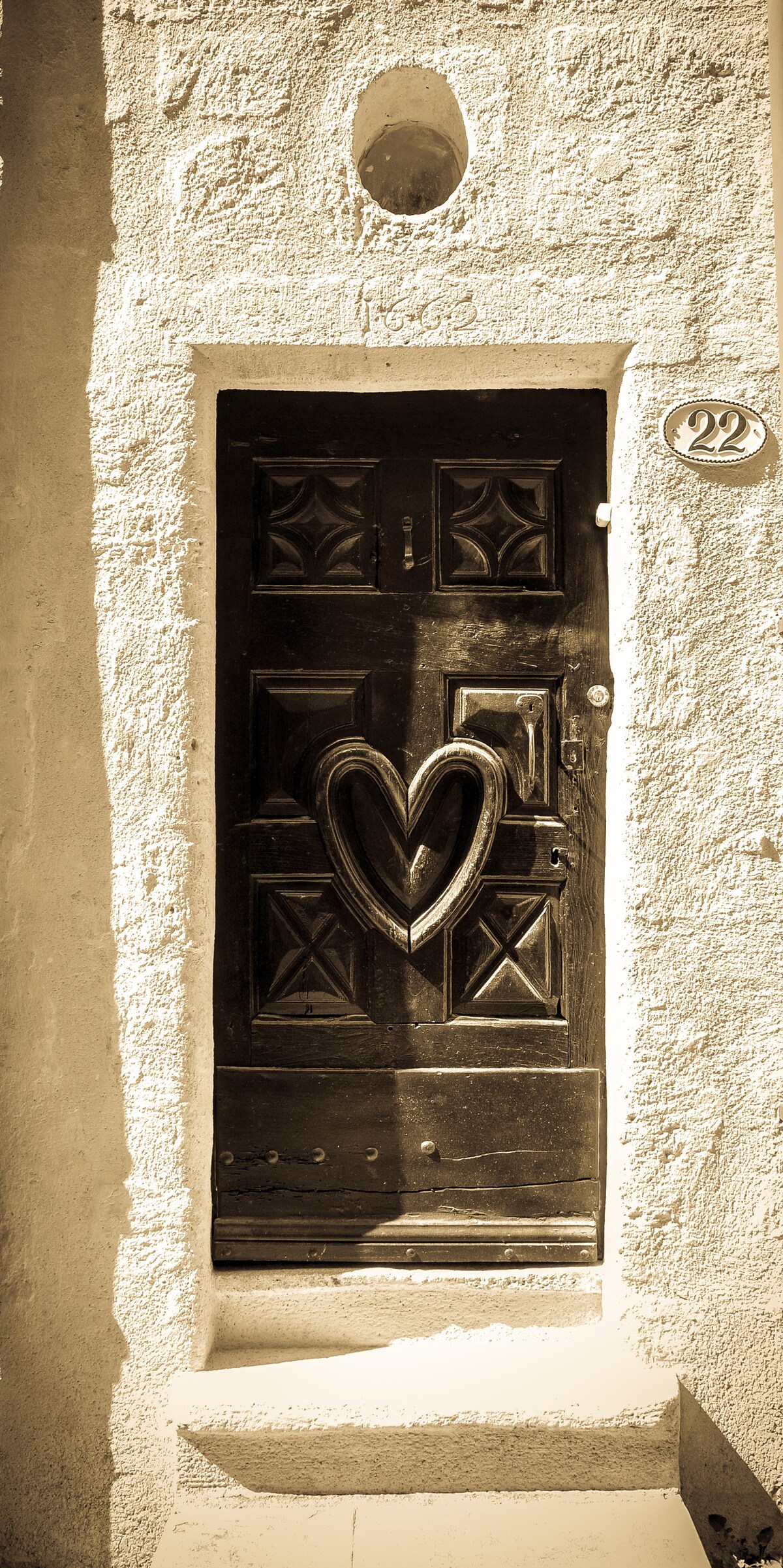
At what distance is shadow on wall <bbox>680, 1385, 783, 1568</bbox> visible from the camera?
1.81m

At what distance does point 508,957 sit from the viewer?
6.63 feet

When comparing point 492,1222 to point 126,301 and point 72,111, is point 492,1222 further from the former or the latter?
point 72,111

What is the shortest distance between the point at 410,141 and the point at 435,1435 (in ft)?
8.83

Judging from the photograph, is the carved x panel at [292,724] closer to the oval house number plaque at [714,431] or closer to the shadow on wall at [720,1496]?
the oval house number plaque at [714,431]

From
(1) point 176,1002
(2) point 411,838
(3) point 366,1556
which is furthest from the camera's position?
(2) point 411,838

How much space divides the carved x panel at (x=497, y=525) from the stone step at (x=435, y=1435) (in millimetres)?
1637

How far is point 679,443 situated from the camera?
188 centimetres

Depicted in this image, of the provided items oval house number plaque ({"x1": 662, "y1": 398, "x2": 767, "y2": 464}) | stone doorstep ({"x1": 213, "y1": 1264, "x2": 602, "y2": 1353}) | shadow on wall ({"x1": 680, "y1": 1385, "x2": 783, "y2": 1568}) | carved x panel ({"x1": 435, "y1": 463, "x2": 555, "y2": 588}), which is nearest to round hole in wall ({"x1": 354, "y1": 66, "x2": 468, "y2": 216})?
carved x panel ({"x1": 435, "y1": 463, "x2": 555, "y2": 588})

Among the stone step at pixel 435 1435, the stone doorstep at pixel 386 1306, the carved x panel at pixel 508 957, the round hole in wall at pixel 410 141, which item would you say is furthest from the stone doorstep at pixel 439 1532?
the round hole in wall at pixel 410 141

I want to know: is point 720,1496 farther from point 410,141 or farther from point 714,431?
point 410,141

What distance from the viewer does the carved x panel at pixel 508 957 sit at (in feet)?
6.60

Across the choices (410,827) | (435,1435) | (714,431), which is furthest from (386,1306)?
(714,431)

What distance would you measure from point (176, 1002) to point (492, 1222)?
2.73 feet

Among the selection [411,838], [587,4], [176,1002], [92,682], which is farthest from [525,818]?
[587,4]
